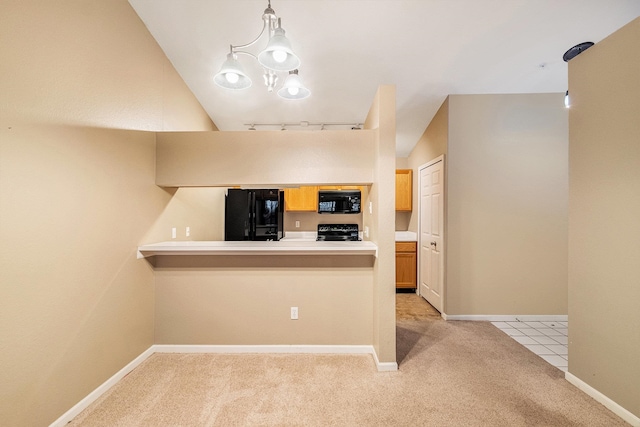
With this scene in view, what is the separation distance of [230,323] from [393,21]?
3346mm

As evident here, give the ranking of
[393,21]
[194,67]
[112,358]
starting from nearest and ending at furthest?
[112,358], [393,21], [194,67]

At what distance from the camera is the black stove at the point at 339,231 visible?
501cm

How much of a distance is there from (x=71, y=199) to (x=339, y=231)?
13.1ft

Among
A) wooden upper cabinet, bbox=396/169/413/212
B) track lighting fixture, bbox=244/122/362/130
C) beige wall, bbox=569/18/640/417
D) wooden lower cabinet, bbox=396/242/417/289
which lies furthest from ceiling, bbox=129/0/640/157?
wooden lower cabinet, bbox=396/242/417/289

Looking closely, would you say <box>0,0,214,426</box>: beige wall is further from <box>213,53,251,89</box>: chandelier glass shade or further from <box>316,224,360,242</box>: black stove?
<box>316,224,360,242</box>: black stove

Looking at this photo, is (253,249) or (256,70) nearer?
(253,249)

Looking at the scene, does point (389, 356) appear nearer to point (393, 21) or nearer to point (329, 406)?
point (329, 406)

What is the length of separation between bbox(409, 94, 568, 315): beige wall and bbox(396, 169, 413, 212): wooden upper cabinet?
4.69ft

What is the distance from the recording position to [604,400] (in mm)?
1863

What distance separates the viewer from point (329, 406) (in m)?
1.85

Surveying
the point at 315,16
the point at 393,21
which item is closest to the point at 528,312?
the point at 393,21

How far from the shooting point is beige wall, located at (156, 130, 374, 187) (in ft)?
8.55

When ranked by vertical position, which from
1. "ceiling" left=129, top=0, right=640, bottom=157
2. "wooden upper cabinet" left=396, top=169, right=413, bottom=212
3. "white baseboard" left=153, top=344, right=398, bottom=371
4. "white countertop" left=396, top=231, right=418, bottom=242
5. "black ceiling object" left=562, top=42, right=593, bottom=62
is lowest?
"white baseboard" left=153, top=344, right=398, bottom=371

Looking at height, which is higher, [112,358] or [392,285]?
[392,285]
